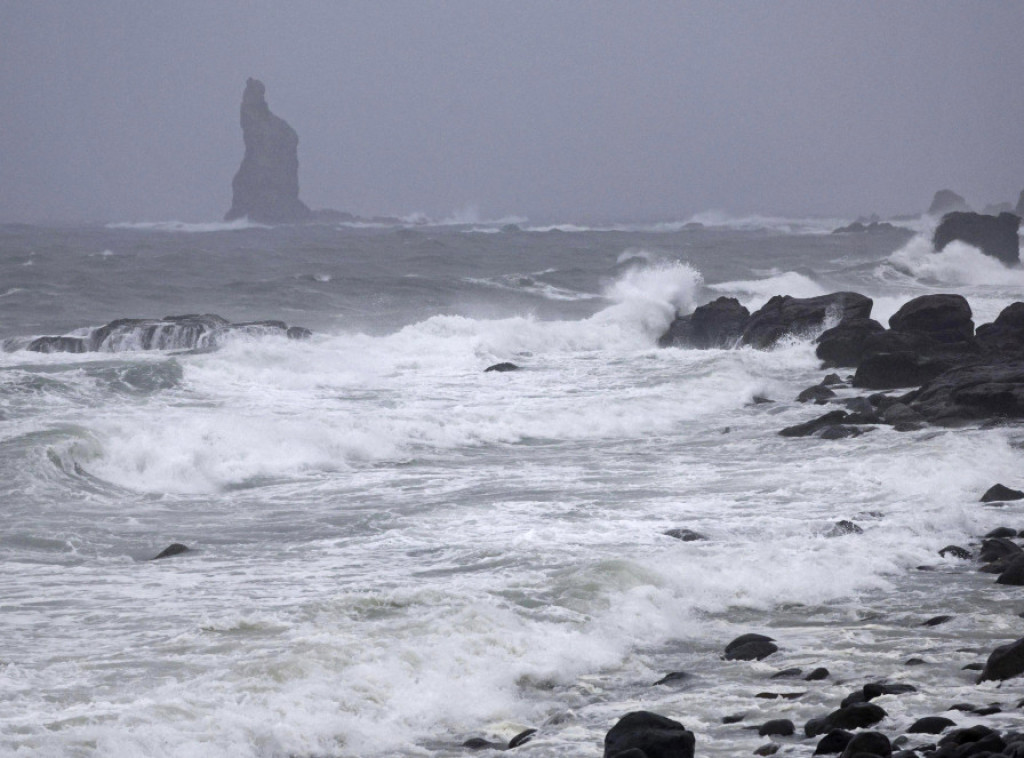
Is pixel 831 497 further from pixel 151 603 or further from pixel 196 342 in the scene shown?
pixel 196 342

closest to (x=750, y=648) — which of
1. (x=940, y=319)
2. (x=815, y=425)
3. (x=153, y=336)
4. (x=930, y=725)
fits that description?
(x=930, y=725)

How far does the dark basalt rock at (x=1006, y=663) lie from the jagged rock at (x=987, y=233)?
4397 cm

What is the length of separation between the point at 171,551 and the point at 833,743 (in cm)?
720

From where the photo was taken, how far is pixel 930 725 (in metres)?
6.60

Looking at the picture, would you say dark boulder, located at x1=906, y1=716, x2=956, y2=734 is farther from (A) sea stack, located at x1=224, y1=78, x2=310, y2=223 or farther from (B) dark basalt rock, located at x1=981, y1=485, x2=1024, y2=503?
(A) sea stack, located at x1=224, y1=78, x2=310, y2=223

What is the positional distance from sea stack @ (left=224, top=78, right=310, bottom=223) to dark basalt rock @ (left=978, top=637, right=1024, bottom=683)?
10955cm

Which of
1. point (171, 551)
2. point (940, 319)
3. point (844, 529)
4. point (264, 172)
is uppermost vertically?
point (264, 172)

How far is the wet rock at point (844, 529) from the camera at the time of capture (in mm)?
11734

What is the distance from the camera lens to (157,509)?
554 inches

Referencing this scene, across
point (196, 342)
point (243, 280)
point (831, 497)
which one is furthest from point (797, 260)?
point (831, 497)

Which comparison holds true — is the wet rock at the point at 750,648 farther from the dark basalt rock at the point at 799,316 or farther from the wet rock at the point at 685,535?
the dark basalt rock at the point at 799,316

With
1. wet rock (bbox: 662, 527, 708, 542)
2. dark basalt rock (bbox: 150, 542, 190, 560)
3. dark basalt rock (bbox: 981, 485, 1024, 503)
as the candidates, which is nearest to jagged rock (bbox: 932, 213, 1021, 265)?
dark basalt rock (bbox: 981, 485, 1024, 503)

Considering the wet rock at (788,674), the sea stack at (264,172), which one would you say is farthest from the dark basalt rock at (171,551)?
the sea stack at (264,172)

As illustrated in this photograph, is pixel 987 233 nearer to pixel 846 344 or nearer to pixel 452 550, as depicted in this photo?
pixel 846 344
